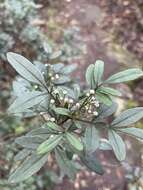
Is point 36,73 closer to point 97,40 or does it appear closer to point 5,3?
point 5,3

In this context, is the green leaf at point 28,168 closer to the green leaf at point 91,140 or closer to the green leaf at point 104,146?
the green leaf at point 91,140

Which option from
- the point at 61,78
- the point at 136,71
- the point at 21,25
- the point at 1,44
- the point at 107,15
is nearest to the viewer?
the point at 136,71

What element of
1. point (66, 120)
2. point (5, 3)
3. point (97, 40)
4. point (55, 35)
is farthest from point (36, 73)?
point (97, 40)

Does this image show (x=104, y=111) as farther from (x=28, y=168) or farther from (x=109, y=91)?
(x=28, y=168)

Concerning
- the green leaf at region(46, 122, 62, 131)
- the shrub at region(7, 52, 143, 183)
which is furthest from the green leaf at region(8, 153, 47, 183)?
the green leaf at region(46, 122, 62, 131)

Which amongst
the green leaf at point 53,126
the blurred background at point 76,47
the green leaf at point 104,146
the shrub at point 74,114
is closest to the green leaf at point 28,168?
the shrub at point 74,114
